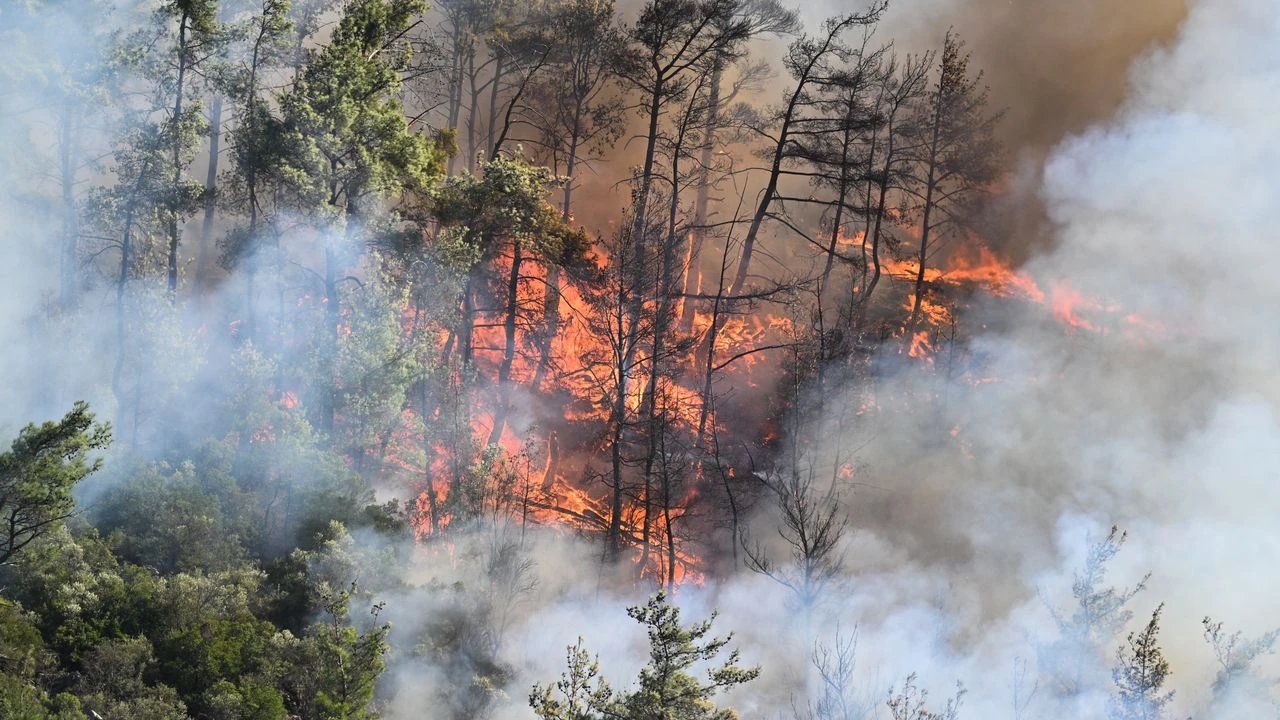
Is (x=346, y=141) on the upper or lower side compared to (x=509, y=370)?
upper

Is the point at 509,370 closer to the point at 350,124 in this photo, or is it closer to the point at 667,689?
the point at 350,124

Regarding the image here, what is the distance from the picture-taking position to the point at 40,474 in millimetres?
16281

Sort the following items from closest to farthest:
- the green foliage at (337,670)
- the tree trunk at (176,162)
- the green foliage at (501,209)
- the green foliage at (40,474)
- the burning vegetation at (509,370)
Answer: the green foliage at (40,474) < the green foliage at (337,670) < the burning vegetation at (509,370) < the tree trunk at (176,162) < the green foliage at (501,209)

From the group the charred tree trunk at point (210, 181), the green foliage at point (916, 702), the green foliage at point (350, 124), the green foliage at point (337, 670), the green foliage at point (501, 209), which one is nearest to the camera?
the green foliage at point (337, 670)

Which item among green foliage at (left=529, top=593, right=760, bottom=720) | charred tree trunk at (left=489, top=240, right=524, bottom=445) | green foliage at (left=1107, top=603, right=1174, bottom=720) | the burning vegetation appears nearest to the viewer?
green foliage at (left=529, top=593, right=760, bottom=720)

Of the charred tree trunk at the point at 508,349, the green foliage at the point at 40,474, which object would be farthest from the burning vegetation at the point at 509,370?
the charred tree trunk at the point at 508,349

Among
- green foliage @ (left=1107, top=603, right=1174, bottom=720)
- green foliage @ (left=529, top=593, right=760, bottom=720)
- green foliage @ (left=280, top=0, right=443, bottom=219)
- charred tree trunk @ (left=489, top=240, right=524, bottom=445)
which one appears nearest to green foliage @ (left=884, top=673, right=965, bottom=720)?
green foliage @ (left=1107, top=603, right=1174, bottom=720)

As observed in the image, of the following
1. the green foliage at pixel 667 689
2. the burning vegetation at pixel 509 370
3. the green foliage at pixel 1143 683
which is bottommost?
the green foliage at pixel 667 689

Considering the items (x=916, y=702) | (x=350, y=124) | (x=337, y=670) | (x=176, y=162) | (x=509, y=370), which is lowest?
(x=337, y=670)

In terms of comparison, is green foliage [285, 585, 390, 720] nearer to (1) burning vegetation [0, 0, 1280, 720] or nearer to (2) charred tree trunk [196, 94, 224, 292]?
(1) burning vegetation [0, 0, 1280, 720]

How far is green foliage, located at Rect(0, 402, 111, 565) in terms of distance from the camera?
640 inches

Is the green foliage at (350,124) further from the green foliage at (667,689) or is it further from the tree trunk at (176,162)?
the green foliage at (667,689)

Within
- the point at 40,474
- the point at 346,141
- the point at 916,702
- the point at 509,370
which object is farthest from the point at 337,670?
the point at 509,370

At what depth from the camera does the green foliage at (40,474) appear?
16266 millimetres
